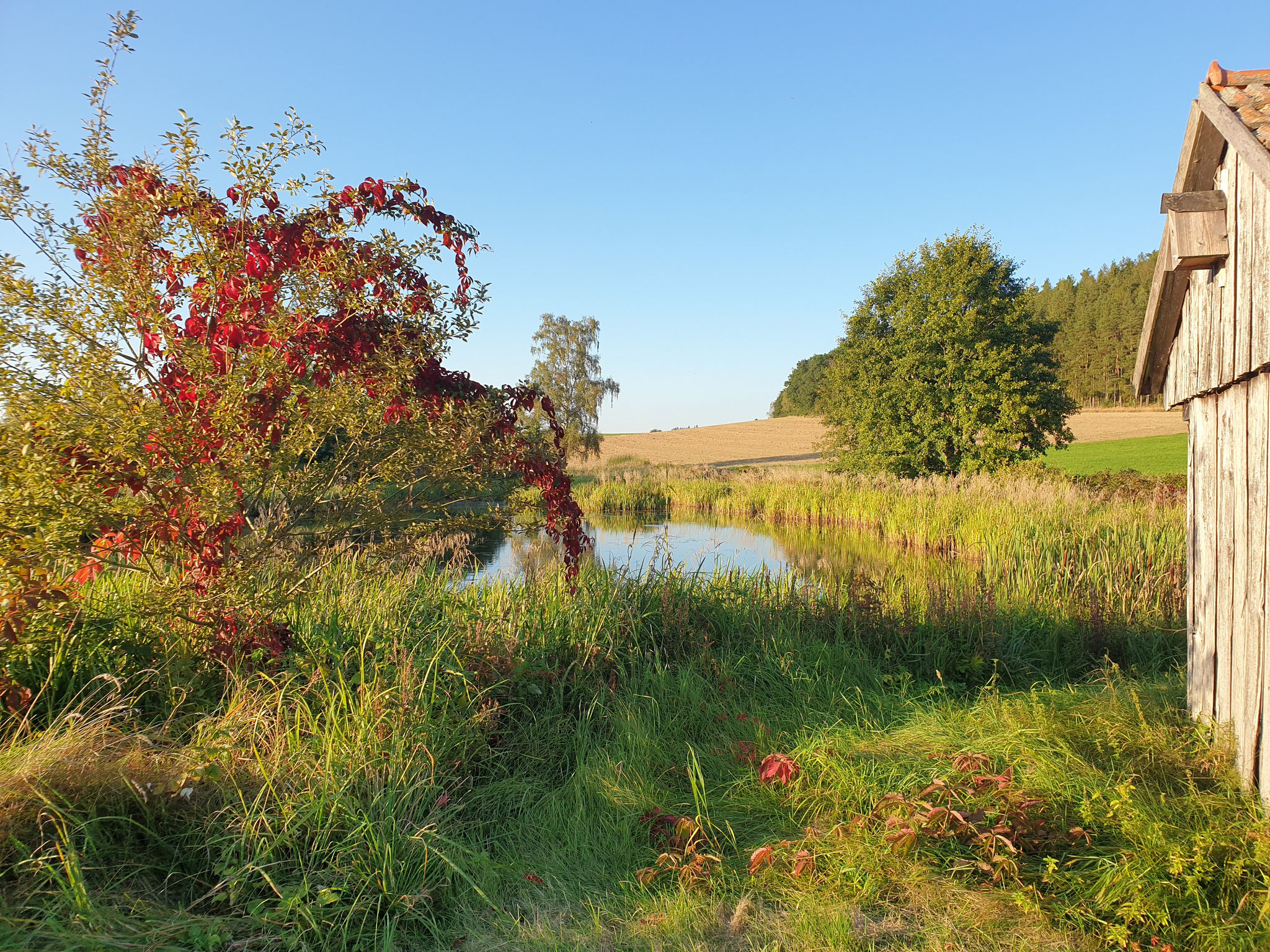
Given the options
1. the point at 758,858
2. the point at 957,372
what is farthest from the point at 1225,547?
the point at 957,372

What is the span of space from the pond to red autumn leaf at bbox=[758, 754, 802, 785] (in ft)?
9.26

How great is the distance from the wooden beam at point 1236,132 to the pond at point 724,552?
432cm

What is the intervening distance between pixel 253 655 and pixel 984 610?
231 inches

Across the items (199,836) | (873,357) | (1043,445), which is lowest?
(199,836)

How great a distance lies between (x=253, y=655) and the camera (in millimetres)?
3781

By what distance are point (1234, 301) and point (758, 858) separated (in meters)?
3.36

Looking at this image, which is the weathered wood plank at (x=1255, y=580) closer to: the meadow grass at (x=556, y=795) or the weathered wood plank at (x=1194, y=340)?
the meadow grass at (x=556, y=795)

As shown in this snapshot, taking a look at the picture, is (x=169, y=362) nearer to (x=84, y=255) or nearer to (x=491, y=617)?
(x=84, y=255)

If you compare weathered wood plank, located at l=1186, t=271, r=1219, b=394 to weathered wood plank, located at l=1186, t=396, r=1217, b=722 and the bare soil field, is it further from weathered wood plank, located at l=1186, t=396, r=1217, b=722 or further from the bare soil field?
the bare soil field

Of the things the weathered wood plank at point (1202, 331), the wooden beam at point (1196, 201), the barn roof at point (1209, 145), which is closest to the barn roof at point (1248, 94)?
the barn roof at point (1209, 145)

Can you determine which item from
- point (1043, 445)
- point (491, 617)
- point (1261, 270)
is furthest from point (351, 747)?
point (1043, 445)

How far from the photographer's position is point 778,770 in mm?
3400

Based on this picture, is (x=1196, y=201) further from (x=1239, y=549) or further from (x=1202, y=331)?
(x=1239, y=549)

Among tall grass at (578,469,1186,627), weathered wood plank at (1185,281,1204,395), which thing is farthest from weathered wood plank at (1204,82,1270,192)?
tall grass at (578,469,1186,627)
